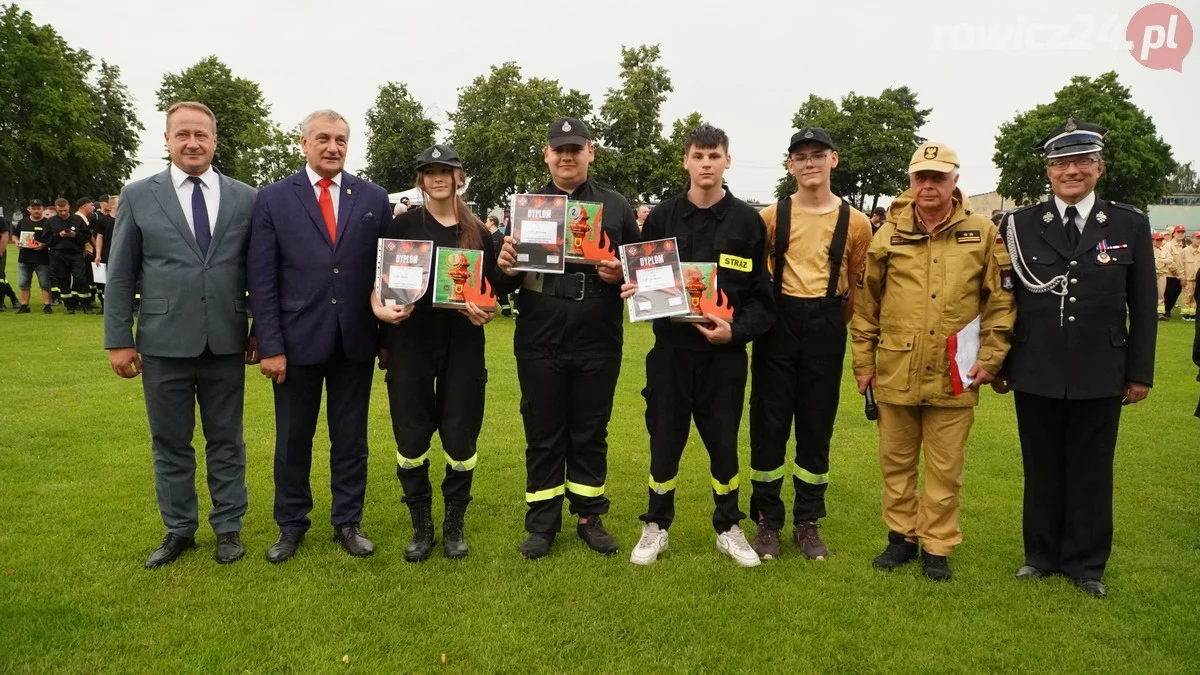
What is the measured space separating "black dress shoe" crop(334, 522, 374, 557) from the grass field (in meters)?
0.09

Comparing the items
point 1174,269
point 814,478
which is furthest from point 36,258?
point 1174,269

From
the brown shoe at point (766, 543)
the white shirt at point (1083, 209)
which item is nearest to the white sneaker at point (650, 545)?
the brown shoe at point (766, 543)

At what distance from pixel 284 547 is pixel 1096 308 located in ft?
16.0

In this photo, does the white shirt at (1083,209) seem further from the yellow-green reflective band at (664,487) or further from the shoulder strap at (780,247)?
the yellow-green reflective band at (664,487)

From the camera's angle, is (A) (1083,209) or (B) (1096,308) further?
(A) (1083,209)

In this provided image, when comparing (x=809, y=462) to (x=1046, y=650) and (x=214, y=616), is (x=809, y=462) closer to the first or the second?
(x=1046, y=650)

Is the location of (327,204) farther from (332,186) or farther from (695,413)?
(695,413)

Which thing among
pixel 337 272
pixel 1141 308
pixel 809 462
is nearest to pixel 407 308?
pixel 337 272

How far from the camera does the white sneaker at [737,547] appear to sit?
463 cm

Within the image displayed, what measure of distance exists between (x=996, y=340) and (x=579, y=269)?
2.45 metres

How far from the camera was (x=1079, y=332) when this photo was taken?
13.7 feet

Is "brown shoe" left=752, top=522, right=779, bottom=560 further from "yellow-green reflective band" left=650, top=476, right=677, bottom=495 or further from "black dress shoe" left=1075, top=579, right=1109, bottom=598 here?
"black dress shoe" left=1075, top=579, right=1109, bottom=598

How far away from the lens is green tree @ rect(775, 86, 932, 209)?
2309 inches

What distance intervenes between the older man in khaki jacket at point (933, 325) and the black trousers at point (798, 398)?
23 cm
